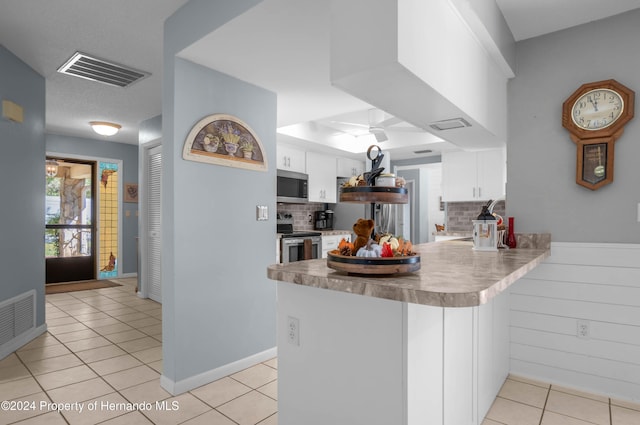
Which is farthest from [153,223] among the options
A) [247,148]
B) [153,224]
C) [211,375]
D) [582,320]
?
[582,320]

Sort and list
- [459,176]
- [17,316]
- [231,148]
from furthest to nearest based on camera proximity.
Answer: [459,176], [17,316], [231,148]

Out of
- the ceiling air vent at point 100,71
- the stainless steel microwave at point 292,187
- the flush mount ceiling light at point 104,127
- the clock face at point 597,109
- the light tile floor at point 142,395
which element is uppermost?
the ceiling air vent at point 100,71

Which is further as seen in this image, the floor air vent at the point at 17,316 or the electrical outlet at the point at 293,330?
the floor air vent at the point at 17,316

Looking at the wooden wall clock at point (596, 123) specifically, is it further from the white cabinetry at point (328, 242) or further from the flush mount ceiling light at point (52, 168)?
the flush mount ceiling light at point (52, 168)

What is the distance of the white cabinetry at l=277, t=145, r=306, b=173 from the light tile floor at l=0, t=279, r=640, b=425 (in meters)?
2.71

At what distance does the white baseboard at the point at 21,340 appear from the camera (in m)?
2.97

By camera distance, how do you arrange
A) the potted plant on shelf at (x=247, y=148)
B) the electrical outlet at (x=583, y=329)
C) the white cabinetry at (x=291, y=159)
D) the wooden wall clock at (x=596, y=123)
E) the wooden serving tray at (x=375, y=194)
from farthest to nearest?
the white cabinetry at (x=291, y=159) < the potted plant on shelf at (x=247, y=148) < the electrical outlet at (x=583, y=329) < the wooden wall clock at (x=596, y=123) < the wooden serving tray at (x=375, y=194)

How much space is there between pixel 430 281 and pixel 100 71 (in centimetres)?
349

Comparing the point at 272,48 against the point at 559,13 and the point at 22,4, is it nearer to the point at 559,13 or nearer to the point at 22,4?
the point at 22,4

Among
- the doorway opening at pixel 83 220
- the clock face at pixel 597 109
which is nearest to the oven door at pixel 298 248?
the clock face at pixel 597 109

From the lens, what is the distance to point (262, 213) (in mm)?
2975

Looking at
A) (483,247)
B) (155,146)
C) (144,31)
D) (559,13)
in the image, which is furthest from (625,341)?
(155,146)

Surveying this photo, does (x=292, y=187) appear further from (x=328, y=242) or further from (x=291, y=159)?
(x=328, y=242)

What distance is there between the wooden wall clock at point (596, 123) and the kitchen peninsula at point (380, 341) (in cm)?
115
